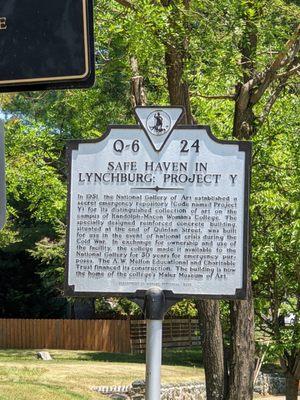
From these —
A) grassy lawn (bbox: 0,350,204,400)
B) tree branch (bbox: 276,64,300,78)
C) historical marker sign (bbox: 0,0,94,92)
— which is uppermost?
tree branch (bbox: 276,64,300,78)

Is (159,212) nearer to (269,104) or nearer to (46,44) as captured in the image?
(46,44)

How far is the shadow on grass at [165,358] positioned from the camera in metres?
31.3

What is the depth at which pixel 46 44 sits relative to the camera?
14.2ft

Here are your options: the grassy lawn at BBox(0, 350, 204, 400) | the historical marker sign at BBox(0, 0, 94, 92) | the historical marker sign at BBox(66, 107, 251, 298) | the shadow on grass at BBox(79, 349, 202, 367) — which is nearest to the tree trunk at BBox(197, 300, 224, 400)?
the grassy lawn at BBox(0, 350, 204, 400)

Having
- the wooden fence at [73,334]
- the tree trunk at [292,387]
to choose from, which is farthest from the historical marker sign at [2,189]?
the wooden fence at [73,334]

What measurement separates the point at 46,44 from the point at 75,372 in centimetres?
2081

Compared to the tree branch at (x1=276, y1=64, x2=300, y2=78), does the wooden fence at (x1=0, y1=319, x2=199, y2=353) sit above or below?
below

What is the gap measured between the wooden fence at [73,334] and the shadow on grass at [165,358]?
125cm

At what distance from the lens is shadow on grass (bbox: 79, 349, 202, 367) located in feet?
103

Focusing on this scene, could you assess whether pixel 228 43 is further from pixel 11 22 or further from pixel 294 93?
pixel 11 22

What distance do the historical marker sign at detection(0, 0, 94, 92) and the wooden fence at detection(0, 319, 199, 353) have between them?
105ft

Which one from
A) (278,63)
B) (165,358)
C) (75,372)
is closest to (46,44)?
(278,63)

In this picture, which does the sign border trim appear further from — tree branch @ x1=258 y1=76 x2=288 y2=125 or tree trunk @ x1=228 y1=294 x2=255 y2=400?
tree branch @ x1=258 y1=76 x2=288 y2=125

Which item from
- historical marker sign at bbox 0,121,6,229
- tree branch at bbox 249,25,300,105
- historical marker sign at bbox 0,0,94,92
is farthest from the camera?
tree branch at bbox 249,25,300,105
